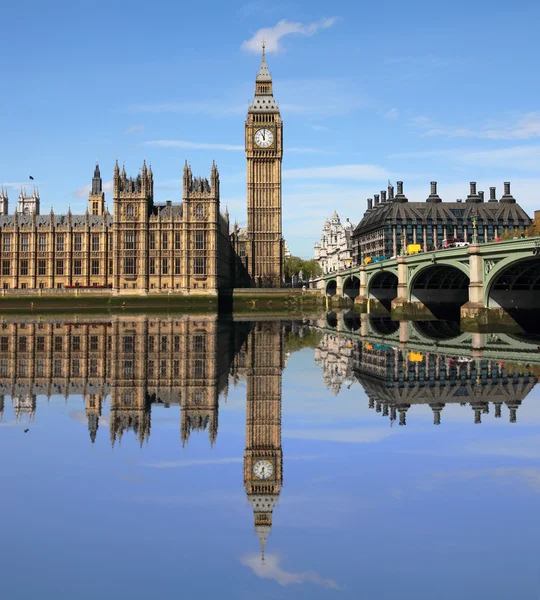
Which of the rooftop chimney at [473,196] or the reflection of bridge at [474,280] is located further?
the rooftop chimney at [473,196]

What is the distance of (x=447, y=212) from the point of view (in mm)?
171875

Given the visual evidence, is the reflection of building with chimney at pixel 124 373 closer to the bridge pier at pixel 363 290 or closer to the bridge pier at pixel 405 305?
the bridge pier at pixel 405 305

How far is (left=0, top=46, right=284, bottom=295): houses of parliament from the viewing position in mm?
118062

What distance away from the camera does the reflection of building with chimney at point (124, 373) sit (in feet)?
74.2

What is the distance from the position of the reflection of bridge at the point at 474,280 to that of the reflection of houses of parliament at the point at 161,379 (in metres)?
17.4

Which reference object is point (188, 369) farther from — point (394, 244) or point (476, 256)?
point (394, 244)

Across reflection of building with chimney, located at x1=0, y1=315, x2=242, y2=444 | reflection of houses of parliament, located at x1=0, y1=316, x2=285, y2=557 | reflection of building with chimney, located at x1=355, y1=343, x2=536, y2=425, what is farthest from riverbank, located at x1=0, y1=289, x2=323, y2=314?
reflection of building with chimney, located at x1=355, y1=343, x2=536, y2=425

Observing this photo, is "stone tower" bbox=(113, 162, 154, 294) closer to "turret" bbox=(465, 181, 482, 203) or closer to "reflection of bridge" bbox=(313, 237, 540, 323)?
"reflection of bridge" bbox=(313, 237, 540, 323)

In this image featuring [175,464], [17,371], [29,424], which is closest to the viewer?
[175,464]

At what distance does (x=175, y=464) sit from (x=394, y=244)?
515ft

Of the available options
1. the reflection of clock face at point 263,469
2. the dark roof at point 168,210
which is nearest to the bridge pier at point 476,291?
the reflection of clock face at point 263,469

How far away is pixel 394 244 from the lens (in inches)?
6654

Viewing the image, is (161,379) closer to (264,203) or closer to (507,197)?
(264,203)

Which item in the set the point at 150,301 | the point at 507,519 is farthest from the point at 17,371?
the point at 150,301
